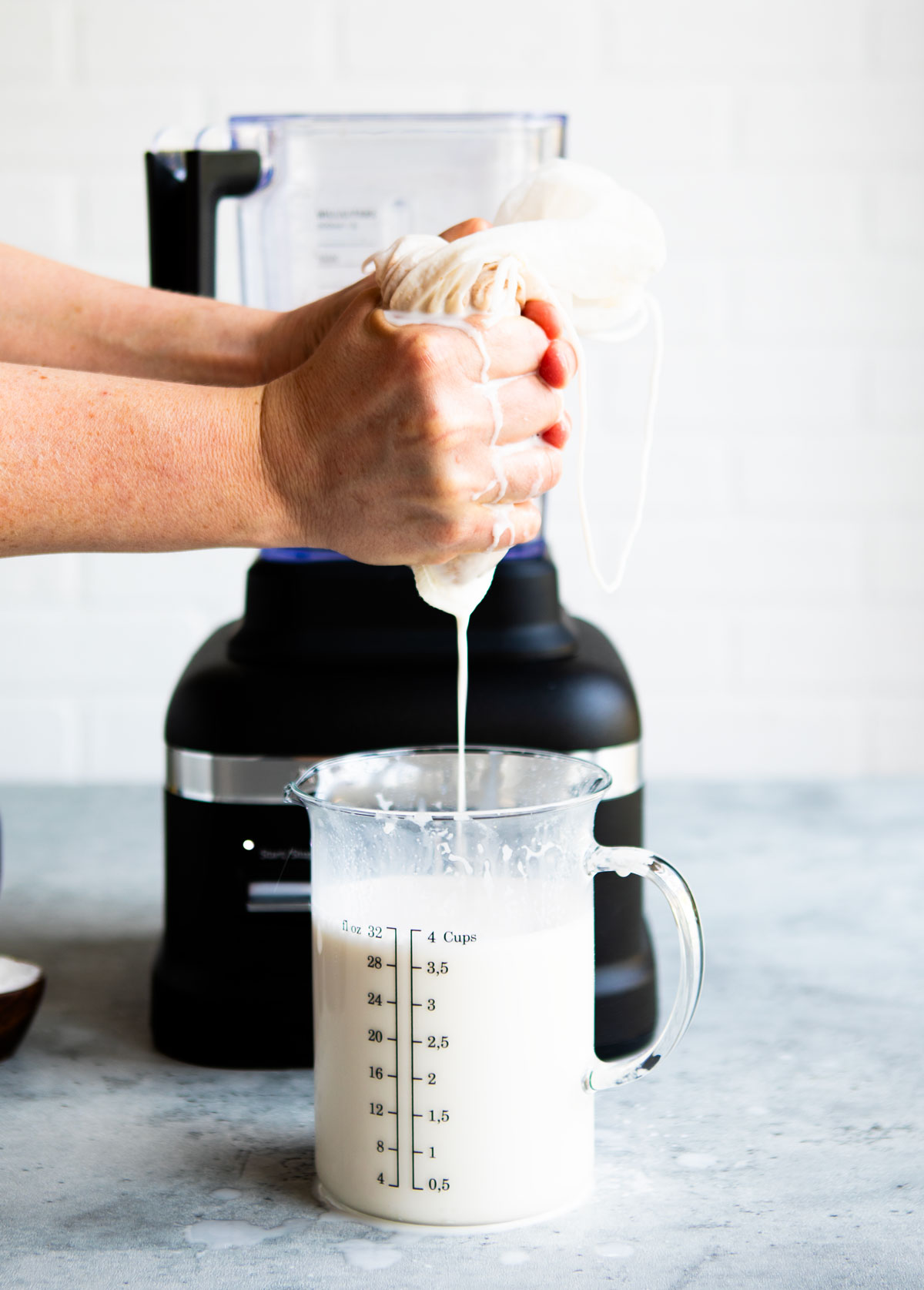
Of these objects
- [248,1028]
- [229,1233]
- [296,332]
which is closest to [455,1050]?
[229,1233]

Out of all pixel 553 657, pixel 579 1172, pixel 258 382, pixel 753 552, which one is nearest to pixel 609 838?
pixel 553 657

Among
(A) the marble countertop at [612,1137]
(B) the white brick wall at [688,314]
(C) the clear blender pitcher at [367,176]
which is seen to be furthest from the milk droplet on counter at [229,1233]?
(B) the white brick wall at [688,314]

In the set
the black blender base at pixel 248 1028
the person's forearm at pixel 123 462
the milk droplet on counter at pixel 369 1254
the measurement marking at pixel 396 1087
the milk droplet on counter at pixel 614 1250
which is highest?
the person's forearm at pixel 123 462

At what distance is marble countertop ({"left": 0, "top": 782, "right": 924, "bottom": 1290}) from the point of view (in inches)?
24.6

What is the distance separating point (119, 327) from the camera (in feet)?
3.03

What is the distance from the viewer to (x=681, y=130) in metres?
1.77

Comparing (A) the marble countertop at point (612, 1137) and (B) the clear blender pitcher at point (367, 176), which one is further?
(B) the clear blender pitcher at point (367, 176)

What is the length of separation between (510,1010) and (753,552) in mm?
1300

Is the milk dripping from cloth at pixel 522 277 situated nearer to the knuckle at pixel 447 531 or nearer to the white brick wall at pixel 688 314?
the knuckle at pixel 447 531

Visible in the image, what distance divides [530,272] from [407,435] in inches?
4.5

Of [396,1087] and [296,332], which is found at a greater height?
[296,332]

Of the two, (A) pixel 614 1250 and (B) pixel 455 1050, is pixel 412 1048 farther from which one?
(A) pixel 614 1250

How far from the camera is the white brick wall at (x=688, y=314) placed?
1.75 m

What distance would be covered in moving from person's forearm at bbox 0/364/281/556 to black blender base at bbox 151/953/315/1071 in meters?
0.31
